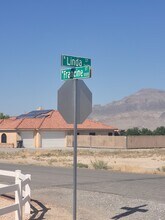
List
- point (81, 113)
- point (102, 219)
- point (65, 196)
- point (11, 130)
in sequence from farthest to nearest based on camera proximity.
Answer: point (11, 130) < point (65, 196) < point (102, 219) < point (81, 113)

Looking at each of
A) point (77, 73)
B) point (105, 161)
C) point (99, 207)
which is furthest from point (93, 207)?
point (105, 161)

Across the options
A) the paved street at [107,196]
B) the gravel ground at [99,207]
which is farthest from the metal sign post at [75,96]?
the paved street at [107,196]

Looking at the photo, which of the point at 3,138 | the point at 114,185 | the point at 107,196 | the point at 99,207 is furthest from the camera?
the point at 3,138

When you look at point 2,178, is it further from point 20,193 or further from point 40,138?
point 40,138

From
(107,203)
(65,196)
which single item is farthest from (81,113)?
(65,196)

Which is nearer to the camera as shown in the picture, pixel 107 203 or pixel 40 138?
pixel 107 203

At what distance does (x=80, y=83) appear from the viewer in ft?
33.1

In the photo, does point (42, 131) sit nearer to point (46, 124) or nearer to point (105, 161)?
point (46, 124)

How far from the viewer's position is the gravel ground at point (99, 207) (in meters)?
11.5

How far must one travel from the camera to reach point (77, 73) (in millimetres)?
9945

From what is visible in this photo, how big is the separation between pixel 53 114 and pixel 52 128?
6.71m

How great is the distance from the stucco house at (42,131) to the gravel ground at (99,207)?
53960 mm

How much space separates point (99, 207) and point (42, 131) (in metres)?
57.2

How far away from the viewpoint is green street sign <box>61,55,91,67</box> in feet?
32.7
